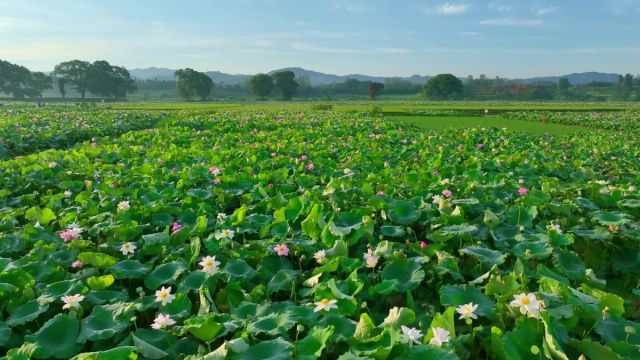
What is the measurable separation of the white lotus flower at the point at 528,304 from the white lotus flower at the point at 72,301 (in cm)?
225

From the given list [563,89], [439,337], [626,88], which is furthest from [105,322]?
[626,88]

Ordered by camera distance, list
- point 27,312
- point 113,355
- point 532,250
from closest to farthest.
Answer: point 113,355 < point 27,312 < point 532,250

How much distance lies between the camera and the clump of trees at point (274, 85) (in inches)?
3814

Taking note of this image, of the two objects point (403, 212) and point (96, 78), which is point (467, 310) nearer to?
point (403, 212)

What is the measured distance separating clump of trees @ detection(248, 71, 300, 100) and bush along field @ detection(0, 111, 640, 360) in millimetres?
93770

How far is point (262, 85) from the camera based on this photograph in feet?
318

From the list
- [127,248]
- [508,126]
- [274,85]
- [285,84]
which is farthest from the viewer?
[274,85]

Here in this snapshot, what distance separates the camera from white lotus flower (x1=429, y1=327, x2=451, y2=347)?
6.40 feet

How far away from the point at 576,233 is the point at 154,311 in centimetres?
312

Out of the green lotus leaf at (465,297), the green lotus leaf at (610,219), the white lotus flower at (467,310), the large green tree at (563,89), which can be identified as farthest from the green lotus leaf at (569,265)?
the large green tree at (563,89)

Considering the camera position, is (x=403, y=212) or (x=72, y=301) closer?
(x=72, y=301)

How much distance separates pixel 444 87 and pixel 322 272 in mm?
96031

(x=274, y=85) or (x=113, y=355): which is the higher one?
(x=274, y=85)

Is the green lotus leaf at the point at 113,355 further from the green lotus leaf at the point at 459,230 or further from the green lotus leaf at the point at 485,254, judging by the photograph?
the green lotus leaf at the point at 459,230
